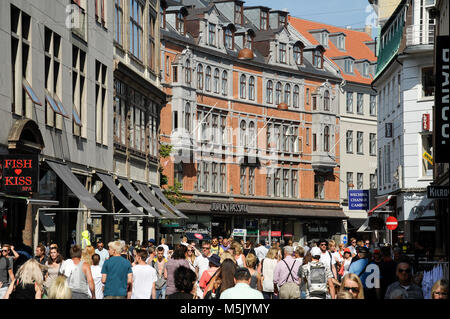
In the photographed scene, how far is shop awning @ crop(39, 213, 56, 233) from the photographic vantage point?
96.9ft

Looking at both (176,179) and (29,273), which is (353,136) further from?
(29,273)

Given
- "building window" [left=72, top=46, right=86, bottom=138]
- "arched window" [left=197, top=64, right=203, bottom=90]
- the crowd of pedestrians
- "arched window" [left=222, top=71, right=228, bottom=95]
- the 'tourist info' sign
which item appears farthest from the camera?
"arched window" [left=222, top=71, right=228, bottom=95]

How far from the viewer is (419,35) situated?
42.9m

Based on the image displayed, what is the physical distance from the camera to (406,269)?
1251 cm

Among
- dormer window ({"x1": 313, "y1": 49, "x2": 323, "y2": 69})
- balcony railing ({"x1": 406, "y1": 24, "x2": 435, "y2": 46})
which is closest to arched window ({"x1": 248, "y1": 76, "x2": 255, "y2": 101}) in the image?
dormer window ({"x1": 313, "y1": 49, "x2": 323, "y2": 69})

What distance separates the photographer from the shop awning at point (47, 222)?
29531 mm

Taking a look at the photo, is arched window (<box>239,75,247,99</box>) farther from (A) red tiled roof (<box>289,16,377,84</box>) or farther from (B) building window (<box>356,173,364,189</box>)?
(B) building window (<box>356,173,364,189</box>)

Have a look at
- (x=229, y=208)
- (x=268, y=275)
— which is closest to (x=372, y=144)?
(x=229, y=208)

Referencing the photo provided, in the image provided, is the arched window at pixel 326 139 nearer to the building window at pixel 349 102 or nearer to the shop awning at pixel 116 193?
the building window at pixel 349 102

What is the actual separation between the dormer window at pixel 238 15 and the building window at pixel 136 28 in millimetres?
29298

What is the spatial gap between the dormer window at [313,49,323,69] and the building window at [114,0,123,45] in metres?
39.3

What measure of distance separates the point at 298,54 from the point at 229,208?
1570 cm
